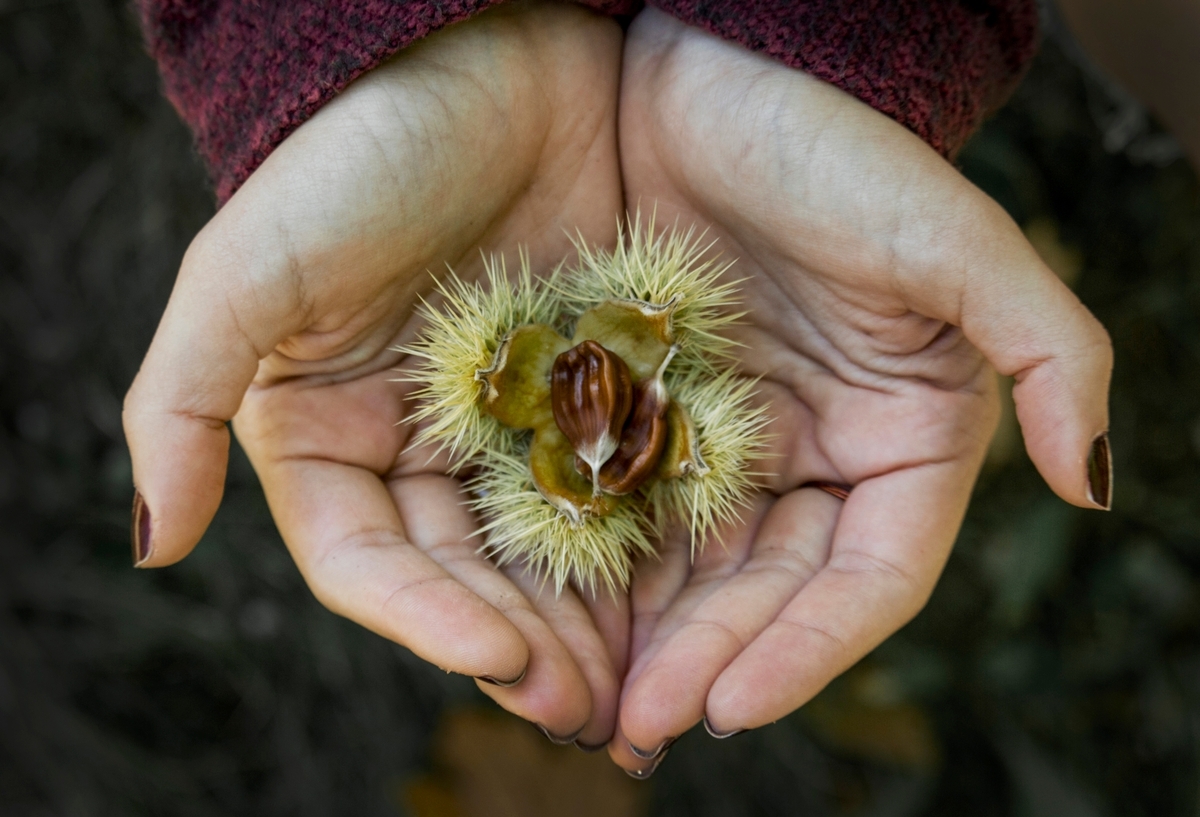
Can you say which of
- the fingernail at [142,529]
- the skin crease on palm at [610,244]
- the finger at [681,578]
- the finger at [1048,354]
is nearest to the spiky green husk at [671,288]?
the skin crease on palm at [610,244]

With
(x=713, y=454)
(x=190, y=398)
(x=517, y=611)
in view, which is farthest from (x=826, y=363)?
(x=190, y=398)

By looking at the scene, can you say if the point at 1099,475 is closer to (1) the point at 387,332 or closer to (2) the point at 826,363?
(2) the point at 826,363

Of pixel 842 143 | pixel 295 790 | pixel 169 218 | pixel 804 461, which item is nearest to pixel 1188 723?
pixel 804 461

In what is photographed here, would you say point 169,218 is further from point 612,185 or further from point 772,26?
point 772,26

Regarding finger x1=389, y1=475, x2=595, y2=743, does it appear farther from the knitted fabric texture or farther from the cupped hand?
the knitted fabric texture

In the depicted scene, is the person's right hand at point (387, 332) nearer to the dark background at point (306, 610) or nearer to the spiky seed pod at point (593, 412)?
the spiky seed pod at point (593, 412)

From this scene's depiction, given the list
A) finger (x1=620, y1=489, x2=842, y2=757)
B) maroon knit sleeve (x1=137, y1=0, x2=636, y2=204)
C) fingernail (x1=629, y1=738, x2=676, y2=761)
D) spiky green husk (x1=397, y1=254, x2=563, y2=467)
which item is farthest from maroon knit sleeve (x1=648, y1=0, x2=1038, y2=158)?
fingernail (x1=629, y1=738, x2=676, y2=761)
